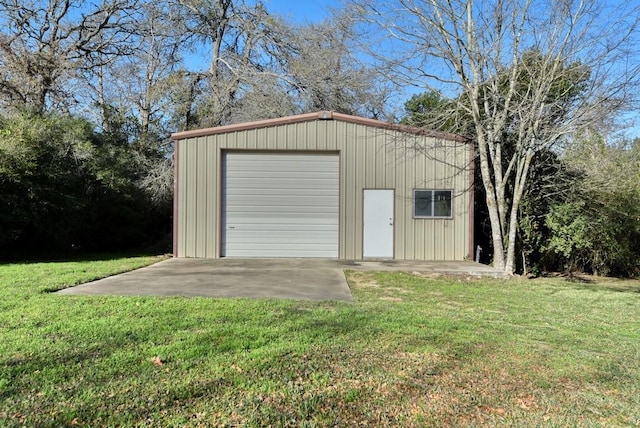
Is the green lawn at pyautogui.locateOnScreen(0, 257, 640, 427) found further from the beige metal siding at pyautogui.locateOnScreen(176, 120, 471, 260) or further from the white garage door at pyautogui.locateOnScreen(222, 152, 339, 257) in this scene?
the white garage door at pyautogui.locateOnScreen(222, 152, 339, 257)

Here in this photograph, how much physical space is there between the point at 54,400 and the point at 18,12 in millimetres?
19246

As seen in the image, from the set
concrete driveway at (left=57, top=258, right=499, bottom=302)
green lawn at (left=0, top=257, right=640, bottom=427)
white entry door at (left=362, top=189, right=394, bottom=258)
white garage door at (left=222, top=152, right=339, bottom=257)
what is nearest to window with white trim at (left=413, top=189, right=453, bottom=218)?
white entry door at (left=362, top=189, right=394, bottom=258)

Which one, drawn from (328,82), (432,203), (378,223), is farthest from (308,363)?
(328,82)

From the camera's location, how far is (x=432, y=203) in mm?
12148

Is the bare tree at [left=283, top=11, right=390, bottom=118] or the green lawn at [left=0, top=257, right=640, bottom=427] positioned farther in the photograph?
the bare tree at [left=283, top=11, right=390, bottom=118]

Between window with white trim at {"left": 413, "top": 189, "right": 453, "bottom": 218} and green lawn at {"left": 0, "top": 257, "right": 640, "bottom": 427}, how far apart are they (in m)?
6.05

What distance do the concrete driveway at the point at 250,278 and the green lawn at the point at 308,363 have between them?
0.70m

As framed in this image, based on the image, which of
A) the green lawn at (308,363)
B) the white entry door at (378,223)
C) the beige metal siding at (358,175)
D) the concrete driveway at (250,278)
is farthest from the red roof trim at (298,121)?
the green lawn at (308,363)

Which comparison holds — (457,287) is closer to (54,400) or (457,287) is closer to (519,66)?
(519,66)

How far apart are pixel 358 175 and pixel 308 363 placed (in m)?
8.95

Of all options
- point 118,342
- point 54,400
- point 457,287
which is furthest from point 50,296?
point 457,287

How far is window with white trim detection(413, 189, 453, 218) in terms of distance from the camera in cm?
1212

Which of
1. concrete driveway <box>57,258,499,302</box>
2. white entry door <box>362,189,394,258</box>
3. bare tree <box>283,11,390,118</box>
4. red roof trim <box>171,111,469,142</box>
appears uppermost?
bare tree <box>283,11,390,118</box>

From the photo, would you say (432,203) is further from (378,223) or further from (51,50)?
(51,50)
